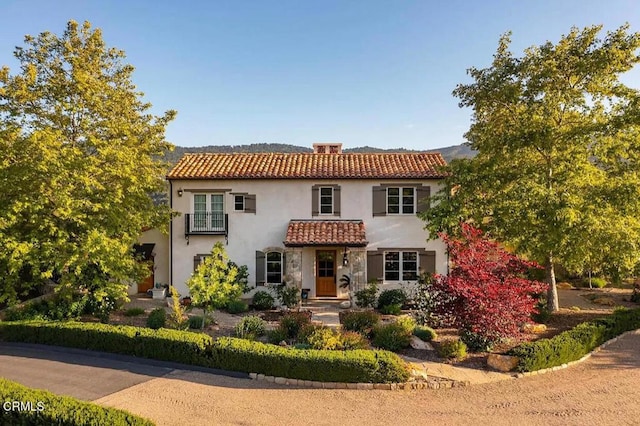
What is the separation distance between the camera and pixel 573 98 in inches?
561

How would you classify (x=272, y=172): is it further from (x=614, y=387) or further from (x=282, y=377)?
(x=614, y=387)

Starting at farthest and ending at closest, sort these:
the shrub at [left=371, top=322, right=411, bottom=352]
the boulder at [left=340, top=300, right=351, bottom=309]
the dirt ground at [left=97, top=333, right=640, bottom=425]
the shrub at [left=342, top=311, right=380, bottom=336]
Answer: the boulder at [left=340, top=300, right=351, bottom=309], the shrub at [left=342, top=311, right=380, bottom=336], the shrub at [left=371, top=322, right=411, bottom=352], the dirt ground at [left=97, top=333, right=640, bottom=425]

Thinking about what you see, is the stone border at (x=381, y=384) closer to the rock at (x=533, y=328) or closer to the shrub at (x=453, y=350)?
the shrub at (x=453, y=350)

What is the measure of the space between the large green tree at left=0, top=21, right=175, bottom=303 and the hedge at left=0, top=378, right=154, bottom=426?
626 cm

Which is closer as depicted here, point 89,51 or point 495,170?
point 495,170

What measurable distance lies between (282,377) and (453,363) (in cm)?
488

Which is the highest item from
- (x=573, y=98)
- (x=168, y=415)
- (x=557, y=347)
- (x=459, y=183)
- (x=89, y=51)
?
(x=89, y=51)

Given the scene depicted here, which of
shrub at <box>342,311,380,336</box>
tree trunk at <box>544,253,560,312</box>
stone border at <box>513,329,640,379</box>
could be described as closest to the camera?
stone border at <box>513,329,640,379</box>

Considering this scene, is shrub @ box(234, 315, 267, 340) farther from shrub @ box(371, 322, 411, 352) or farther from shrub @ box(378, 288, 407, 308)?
shrub @ box(378, 288, 407, 308)

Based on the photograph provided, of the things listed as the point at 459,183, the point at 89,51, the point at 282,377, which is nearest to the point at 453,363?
the point at 282,377

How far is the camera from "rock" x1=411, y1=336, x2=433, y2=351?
12.1 meters

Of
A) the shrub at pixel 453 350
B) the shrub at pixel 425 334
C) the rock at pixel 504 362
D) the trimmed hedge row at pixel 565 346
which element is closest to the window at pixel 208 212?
the shrub at pixel 425 334

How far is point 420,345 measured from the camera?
1223cm

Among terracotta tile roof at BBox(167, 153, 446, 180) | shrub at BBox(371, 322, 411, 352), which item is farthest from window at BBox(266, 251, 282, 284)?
shrub at BBox(371, 322, 411, 352)
